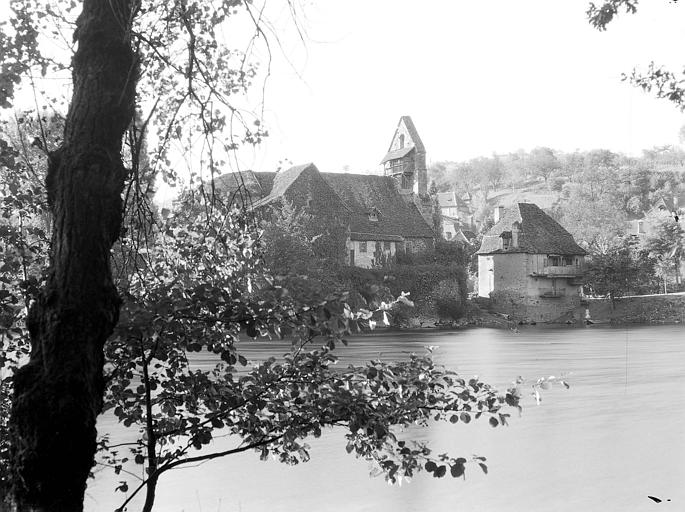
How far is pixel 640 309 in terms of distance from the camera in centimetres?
5709

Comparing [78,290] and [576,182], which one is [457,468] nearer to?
[78,290]

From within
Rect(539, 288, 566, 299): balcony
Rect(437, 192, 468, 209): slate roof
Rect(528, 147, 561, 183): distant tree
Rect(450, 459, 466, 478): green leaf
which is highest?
Rect(528, 147, 561, 183): distant tree

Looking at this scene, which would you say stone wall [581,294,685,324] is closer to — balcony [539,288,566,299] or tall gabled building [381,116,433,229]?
balcony [539,288,566,299]

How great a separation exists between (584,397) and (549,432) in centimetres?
466

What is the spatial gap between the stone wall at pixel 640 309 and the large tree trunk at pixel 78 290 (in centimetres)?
5676

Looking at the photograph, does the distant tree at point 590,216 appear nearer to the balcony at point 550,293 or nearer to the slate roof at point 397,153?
the slate roof at point 397,153

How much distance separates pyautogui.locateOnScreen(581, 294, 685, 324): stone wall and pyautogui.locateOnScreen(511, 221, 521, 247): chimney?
6698 millimetres

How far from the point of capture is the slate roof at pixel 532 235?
59000 millimetres

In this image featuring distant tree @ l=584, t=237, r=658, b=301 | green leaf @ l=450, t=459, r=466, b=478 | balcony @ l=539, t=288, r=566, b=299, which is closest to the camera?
green leaf @ l=450, t=459, r=466, b=478

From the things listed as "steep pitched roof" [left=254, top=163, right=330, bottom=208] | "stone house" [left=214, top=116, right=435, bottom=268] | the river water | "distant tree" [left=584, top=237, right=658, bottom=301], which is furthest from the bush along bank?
the river water

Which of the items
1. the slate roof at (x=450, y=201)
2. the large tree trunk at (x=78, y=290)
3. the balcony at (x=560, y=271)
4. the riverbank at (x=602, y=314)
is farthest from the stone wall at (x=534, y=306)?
the slate roof at (x=450, y=201)

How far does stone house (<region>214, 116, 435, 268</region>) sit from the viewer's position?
53.0 m

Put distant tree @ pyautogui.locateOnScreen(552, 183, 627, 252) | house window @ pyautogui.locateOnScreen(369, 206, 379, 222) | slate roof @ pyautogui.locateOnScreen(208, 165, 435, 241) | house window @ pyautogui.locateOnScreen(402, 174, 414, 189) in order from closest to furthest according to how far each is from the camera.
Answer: slate roof @ pyautogui.locateOnScreen(208, 165, 435, 241) < house window @ pyautogui.locateOnScreen(369, 206, 379, 222) < house window @ pyautogui.locateOnScreen(402, 174, 414, 189) < distant tree @ pyautogui.locateOnScreen(552, 183, 627, 252)

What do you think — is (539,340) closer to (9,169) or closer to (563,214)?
(9,169)
